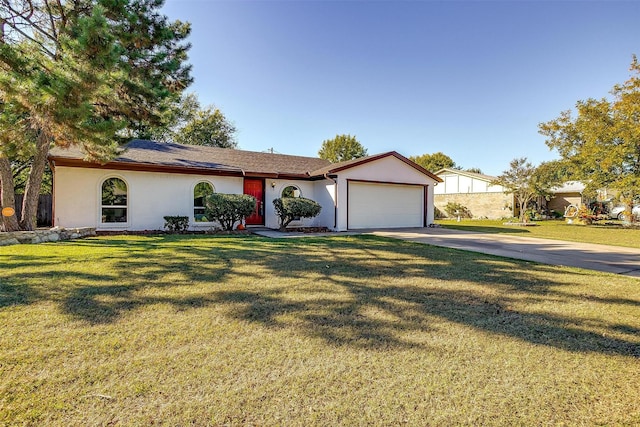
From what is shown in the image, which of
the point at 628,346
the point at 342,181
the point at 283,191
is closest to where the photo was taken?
the point at 628,346

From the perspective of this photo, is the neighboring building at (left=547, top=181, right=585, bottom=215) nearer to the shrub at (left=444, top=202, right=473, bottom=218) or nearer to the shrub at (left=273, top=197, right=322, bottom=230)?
the shrub at (left=444, top=202, right=473, bottom=218)

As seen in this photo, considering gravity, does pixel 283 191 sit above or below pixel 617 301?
above

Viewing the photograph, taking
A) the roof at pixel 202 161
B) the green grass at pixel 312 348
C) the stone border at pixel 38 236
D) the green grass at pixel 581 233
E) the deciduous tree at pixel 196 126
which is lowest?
the green grass at pixel 312 348

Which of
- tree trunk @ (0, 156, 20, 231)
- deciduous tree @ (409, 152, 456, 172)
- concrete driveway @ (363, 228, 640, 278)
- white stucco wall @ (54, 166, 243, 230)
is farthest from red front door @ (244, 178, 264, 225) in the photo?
deciduous tree @ (409, 152, 456, 172)

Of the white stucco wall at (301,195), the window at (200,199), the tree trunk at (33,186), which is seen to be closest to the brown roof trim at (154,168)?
the white stucco wall at (301,195)

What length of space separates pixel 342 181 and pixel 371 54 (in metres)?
6.70

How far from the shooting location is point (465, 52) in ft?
46.7

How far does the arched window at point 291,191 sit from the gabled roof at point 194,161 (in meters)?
0.67

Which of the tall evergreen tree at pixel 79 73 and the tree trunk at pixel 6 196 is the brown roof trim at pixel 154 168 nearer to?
the tall evergreen tree at pixel 79 73

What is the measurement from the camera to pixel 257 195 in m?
14.1

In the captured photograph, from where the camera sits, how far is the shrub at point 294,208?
12242 mm

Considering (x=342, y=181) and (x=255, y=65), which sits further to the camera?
(x=255, y=65)

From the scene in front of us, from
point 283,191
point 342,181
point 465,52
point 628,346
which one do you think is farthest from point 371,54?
point 628,346

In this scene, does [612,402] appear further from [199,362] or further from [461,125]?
[461,125]
